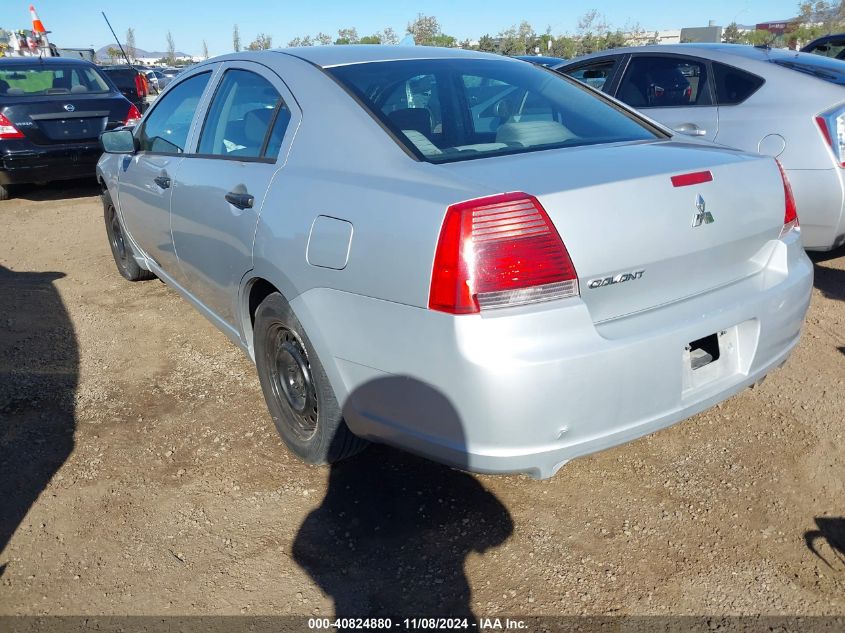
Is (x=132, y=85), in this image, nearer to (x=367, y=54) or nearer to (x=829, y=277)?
(x=367, y=54)

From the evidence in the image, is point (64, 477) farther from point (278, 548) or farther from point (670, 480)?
point (670, 480)

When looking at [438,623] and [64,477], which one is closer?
[438,623]

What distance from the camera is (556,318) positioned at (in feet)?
6.35

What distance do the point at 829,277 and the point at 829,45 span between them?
8.25 m

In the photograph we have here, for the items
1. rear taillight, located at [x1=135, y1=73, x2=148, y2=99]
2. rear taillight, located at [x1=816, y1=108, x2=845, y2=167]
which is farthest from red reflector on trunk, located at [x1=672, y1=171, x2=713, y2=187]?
rear taillight, located at [x1=135, y1=73, x2=148, y2=99]

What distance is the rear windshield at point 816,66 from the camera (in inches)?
180

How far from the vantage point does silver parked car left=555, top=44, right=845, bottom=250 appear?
4281mm

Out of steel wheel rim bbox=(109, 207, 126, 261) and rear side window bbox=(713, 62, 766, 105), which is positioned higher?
rear side window bbox=(713, 62, 766, 105)

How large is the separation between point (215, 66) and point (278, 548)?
7.88 feet

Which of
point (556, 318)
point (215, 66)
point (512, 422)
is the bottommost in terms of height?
point (512, 422)

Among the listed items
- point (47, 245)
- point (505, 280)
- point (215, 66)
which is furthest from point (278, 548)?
point (47, 245)

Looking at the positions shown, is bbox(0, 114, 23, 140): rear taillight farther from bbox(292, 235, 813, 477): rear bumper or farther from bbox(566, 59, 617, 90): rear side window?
bbox(292, 235, 813, 477): rear bumper

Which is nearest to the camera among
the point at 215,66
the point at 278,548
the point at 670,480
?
the point at 278,548

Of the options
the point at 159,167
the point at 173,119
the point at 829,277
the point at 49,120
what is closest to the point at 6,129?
the point at 49,120
